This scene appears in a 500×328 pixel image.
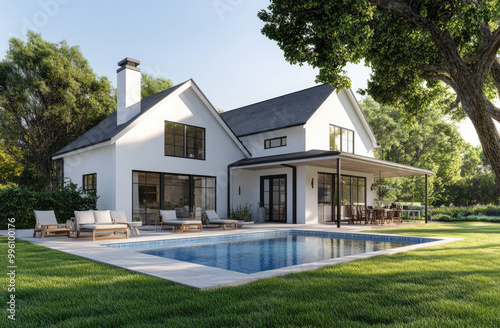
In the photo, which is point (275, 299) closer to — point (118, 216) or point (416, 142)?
point (118, 216)

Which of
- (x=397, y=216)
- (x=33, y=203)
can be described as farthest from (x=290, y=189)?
(x=33, y=203)

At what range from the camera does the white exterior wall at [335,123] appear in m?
17.8

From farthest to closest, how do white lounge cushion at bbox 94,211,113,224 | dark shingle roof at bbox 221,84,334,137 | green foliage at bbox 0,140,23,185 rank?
1. green foliage at bbox 0,140,23,185
2. dark shingle roof at bbox 221,84,334,137
3. white lounge cushion at bbox 94,211,113,224

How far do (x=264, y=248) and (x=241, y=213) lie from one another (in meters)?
7.36

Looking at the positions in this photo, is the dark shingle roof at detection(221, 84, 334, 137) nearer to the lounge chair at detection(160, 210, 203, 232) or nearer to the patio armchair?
the patio armchair

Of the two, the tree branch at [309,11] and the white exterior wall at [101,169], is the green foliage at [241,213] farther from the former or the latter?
the tree branch at [309,11]

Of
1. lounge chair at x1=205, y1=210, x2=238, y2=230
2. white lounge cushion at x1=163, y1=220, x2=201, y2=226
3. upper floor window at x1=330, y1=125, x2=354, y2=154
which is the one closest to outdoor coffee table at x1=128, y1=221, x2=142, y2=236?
white lounge cushion at x1=163, y1=220, x2=201, y2=226

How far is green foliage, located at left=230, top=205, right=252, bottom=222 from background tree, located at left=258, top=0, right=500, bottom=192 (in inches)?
355

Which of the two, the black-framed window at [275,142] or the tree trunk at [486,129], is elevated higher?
the black-framed window at [275,142]

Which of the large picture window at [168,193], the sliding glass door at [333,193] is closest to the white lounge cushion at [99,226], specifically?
the large picture window at [168,193]

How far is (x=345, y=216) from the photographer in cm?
2009

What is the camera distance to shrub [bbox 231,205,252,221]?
58.2 ft

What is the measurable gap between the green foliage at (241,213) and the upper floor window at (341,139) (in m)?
5.55

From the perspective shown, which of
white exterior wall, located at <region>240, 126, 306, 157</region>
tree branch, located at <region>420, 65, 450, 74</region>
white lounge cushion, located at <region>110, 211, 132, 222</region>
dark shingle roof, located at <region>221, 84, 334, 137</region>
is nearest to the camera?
tree branch, located at <region>420, 65, 450, 74</region>
